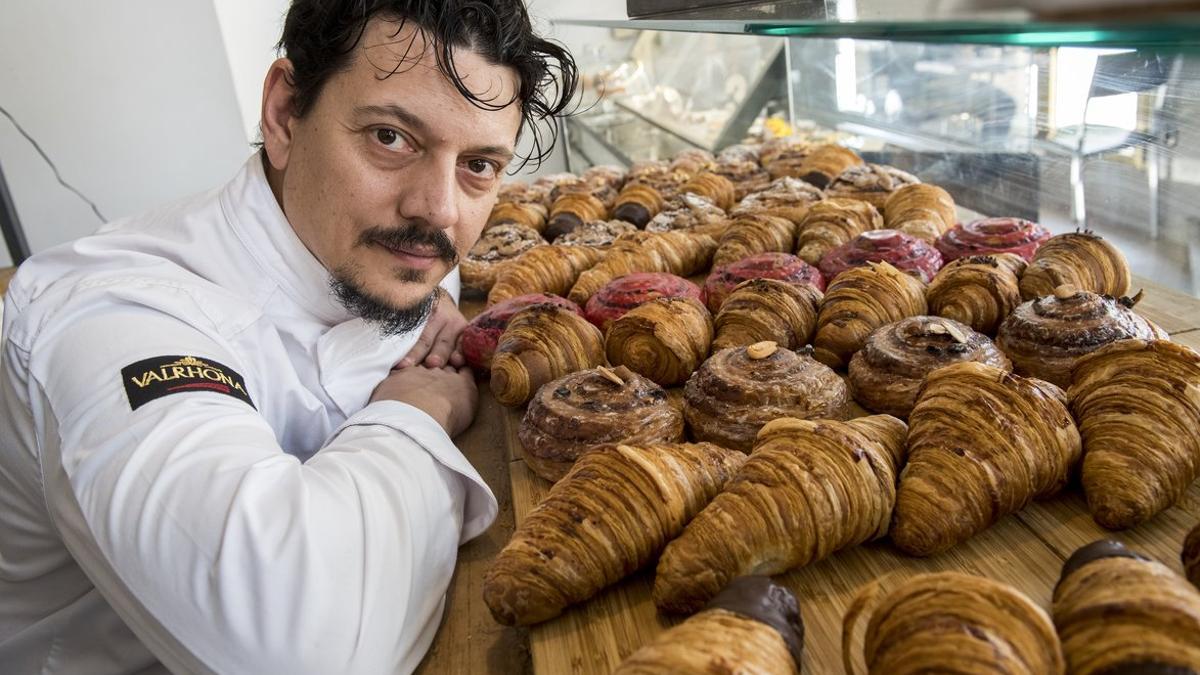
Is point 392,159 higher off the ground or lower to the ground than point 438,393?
higher

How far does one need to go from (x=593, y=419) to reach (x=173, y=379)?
585 mm

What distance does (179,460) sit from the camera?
0.88 metres

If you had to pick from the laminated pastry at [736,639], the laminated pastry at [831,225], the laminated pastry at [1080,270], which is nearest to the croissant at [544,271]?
the laminated pastry at [831,225]

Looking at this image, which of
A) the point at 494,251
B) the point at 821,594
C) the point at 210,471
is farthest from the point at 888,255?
the point at 210,471

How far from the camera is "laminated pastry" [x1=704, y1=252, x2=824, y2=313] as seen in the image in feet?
5.65

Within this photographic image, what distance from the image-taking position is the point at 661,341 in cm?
148

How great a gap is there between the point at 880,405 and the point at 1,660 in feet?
5.16

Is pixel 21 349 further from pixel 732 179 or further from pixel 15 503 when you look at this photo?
pixel 732 179

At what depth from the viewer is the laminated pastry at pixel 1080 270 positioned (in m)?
1.48

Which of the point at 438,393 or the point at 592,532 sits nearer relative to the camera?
the point at 592,532

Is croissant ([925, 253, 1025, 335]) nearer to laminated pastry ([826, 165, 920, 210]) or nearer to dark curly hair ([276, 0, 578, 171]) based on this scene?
laminated pastry ([826, 165, 920, 210])

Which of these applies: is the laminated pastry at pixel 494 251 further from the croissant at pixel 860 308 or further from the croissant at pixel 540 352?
the croissant at pixel 860 308

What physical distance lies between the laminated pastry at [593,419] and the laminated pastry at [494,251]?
3.41ft

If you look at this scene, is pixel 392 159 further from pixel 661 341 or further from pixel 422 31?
pixel 661 341
